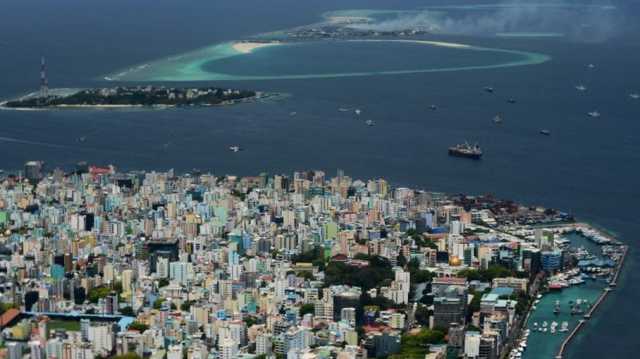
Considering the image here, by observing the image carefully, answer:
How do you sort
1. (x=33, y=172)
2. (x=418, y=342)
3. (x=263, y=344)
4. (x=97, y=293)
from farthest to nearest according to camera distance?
(x=33, y=172), (x=97, y=293), (x=418, y=342), (x=263, y=344)

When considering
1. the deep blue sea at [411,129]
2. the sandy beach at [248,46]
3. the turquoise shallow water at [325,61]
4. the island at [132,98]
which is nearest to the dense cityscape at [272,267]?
the deep blue sea at [411,129]

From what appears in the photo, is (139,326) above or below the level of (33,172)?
below

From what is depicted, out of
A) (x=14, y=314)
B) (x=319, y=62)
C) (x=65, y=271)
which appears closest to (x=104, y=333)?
(x=14, y=314)

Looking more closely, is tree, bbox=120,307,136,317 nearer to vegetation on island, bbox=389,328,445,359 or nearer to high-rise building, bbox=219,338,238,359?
high-rise building, bbox=219,338,238,359

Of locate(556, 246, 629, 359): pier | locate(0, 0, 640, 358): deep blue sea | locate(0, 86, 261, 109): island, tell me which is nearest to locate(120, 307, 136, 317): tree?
locate(556, 246, 629, 359): pier

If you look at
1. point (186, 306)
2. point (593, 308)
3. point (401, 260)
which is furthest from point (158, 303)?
point (593, 308)

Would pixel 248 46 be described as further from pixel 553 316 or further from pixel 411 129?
pixel 553 316
